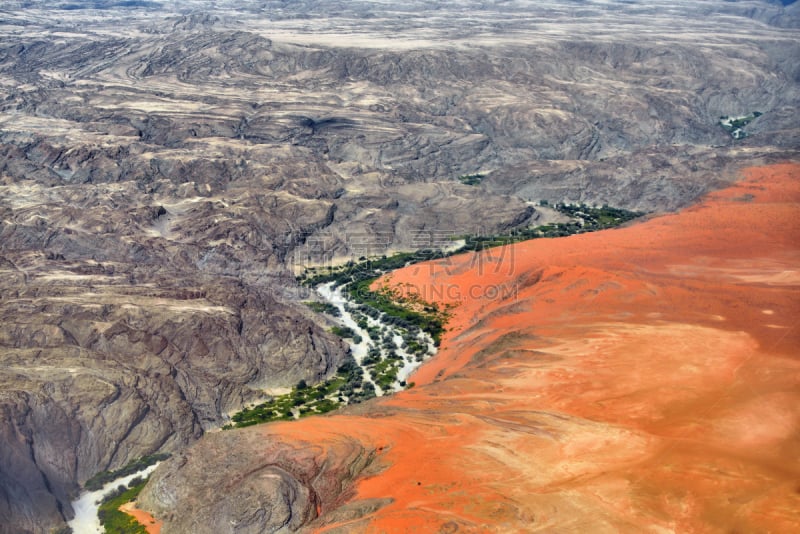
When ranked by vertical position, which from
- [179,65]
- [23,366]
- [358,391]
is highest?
[179,65]

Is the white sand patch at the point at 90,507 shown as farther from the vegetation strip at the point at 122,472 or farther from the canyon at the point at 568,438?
the canyon at the point at 568,438

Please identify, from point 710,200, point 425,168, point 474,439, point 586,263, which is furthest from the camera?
point 425,168

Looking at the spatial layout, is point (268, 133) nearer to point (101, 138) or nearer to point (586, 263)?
point (101, 138)

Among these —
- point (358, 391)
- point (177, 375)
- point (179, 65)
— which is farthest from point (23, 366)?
point (179, 65)

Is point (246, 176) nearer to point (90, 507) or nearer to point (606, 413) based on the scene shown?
point (90, 507)

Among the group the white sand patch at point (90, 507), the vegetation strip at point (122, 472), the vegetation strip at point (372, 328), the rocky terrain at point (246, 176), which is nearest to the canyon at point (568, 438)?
the rocky terrain at point (246, 176)
